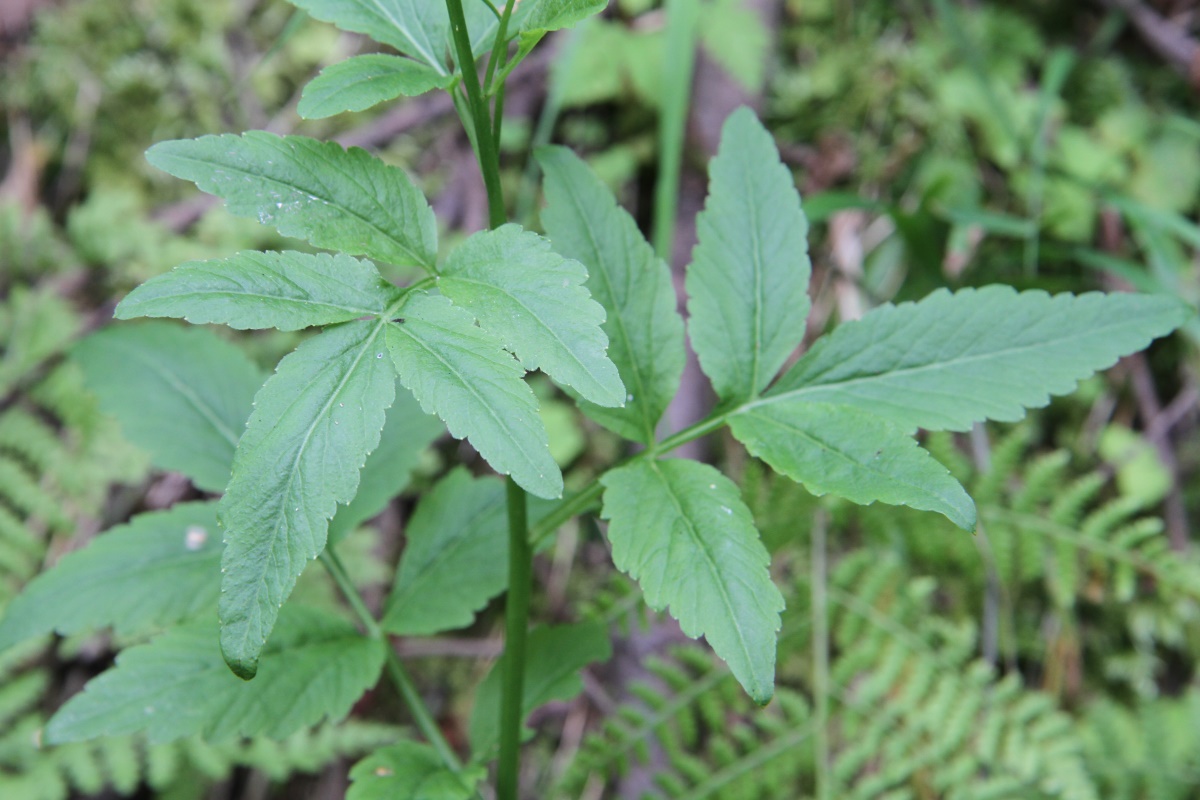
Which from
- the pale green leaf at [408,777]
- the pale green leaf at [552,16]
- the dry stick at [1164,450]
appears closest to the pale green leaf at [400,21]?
the pale green leaf at [552,16]

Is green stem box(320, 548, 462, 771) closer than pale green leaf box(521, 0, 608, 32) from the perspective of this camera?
No

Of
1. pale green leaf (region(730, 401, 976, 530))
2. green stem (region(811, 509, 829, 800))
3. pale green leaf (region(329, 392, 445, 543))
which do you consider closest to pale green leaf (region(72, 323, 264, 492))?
pale green leaf (region(329, 392, 445, 543))

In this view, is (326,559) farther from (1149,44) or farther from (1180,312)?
(1149,44)

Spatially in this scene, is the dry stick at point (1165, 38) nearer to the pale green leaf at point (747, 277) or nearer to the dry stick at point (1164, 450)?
the dry stick at point (1164, 450)

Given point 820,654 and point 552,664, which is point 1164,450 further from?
point 552,664

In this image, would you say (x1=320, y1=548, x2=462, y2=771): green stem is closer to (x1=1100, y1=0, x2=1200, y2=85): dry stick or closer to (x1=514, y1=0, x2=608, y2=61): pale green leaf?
(x1=514, y1=0, x2=608, y2=61): pale green leaf

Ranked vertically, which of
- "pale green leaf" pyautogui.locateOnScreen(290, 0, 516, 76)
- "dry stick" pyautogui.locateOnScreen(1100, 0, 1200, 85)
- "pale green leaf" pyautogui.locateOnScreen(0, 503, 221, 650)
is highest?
"pale green leaf" pyautogui.locateOnScreen(290, 0, 516, 76)
